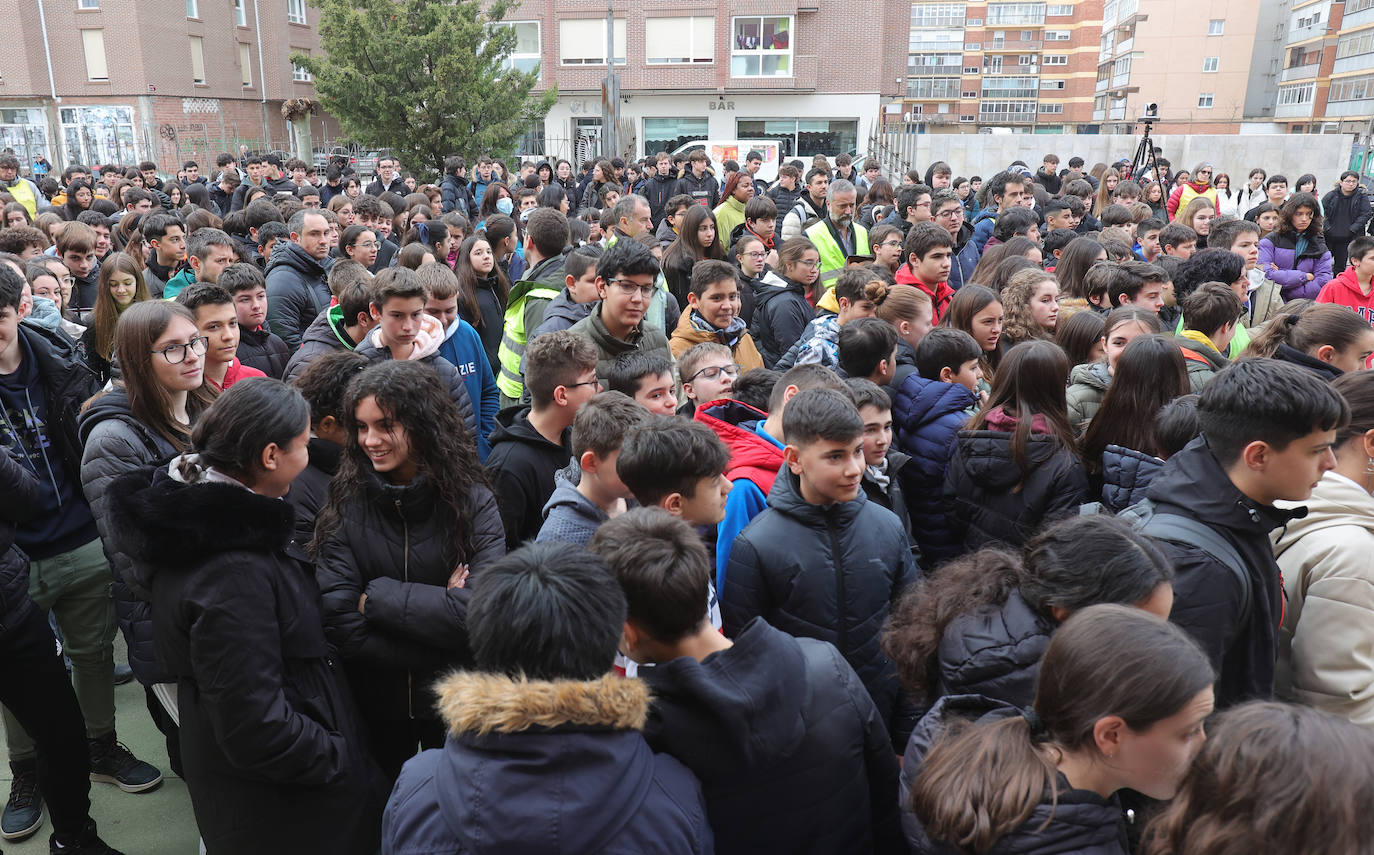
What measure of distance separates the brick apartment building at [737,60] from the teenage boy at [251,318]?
95.0ft

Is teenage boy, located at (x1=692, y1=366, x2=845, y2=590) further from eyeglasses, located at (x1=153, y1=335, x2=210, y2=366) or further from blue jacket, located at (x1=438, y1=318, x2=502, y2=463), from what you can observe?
eyeglasses, located at (x1=153, y1=335, x2=210, y2=366)

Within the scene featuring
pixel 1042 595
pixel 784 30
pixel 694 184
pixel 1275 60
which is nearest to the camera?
pixel 1042 595

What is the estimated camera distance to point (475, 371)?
4.89 m

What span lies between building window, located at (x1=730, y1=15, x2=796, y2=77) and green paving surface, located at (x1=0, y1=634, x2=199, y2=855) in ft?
109

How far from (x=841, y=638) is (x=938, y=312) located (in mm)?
3634

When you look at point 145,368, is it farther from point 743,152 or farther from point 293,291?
point 743,152

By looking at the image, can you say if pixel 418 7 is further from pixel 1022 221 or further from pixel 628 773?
pixel 628 773

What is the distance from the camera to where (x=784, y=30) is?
1298 inches

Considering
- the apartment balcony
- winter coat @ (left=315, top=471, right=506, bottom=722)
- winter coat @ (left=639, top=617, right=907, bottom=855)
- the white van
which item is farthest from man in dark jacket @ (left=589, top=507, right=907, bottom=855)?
the apartment balcony

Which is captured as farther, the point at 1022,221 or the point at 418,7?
the point at 418,7

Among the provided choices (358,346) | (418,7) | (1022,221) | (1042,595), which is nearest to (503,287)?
(358,346)

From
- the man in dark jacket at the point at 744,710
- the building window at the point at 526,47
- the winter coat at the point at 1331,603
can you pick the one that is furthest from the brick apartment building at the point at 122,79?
the winter coat at the point at 1331,603

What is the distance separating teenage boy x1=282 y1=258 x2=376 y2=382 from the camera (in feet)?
14.2

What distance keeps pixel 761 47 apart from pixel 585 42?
6.54 metres
